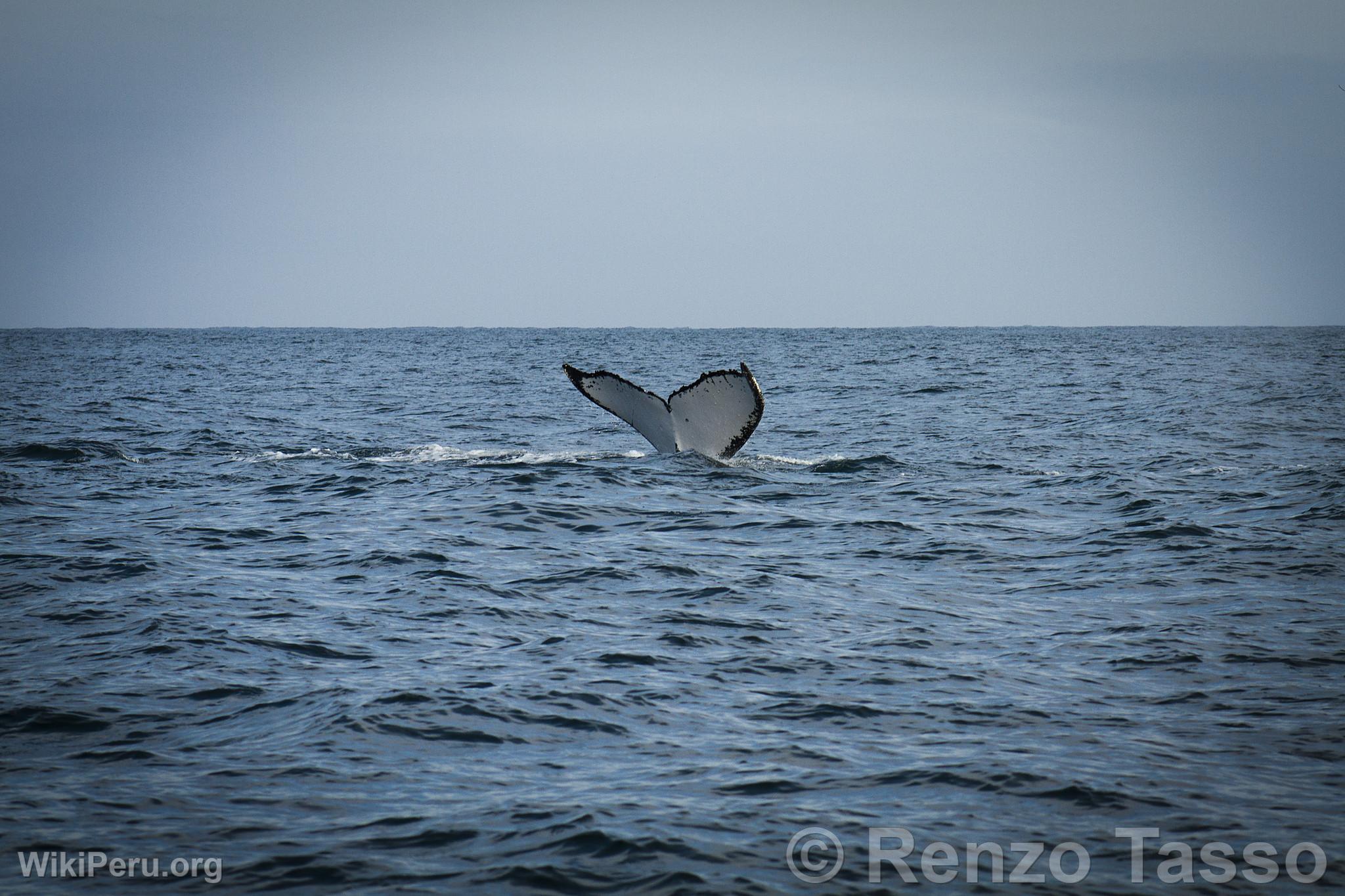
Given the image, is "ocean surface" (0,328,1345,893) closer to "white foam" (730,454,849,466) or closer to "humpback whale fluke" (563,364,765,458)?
"white foam" (730,454,849,466)

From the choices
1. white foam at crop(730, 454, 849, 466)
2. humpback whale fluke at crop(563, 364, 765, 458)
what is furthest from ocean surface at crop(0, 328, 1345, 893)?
humpback whale fluke at crop(563, 364, 765, 458)

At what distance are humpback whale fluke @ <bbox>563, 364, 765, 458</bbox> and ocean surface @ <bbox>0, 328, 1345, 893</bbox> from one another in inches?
21.9

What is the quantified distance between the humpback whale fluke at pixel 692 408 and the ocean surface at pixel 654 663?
557mm

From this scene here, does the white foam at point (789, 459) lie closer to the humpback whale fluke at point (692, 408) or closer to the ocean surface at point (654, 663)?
the ocean surface at point (654, 663)

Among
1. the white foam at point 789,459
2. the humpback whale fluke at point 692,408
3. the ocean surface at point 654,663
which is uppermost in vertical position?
the humpback whale fluke at point 692,408

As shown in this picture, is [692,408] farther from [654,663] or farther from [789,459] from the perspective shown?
[654,663]

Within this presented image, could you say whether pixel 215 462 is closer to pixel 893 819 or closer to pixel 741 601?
pixel 741 601

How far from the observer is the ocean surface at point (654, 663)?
Answer: 5035mm

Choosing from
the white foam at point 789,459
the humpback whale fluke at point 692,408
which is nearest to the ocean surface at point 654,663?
the white foam at point 789,459

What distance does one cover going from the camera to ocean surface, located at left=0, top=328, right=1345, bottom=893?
5.04 meters

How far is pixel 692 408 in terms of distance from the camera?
618 inches

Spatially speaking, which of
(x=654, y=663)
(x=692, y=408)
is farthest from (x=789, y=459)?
(x=654, y=663)

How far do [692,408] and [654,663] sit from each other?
27.2ft

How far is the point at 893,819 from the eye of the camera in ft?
17.1
